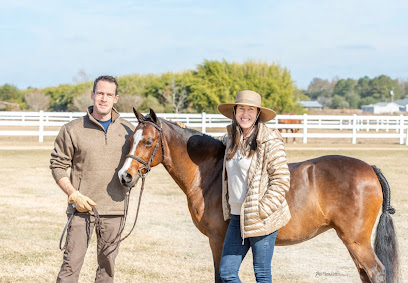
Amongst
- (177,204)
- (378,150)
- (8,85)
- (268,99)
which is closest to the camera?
(177,204)

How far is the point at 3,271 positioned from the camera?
19.4 ft

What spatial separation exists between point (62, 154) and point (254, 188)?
1563 millimetres

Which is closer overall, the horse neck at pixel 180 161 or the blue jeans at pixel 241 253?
the blue jeans at pixel 241 253

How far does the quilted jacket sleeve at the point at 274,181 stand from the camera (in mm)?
3598

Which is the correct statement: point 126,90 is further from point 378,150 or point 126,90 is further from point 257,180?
point 257,180

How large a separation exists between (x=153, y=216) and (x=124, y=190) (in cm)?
513

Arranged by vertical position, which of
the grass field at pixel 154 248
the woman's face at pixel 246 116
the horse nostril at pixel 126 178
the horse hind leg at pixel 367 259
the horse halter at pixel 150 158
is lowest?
the grass field at pixel 154 248

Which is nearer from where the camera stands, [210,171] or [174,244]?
[210,171]

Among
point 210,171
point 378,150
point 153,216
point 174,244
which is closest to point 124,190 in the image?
point 210,171

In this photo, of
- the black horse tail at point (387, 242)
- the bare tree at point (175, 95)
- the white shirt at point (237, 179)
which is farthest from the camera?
the bare tree at point (175, 95)

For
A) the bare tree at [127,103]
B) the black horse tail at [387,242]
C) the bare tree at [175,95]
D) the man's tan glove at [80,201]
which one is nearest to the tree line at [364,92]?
the bare tree at [175,95]

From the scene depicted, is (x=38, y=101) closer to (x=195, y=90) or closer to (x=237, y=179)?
(x=195, y=90)

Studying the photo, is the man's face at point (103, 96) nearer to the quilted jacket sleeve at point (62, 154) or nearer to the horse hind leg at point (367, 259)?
the quilted jacket sleeve at point (62, 154)

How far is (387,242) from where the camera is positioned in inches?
182
